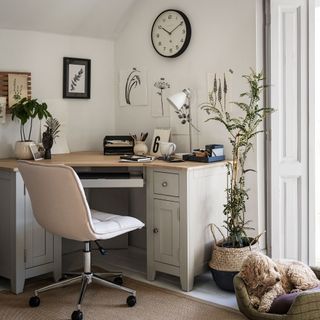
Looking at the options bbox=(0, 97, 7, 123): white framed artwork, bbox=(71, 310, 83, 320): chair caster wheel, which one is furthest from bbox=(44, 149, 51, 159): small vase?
bbox=(71, 310, 83, 320): chair caster wheel

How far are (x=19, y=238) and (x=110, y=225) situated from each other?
2.19ft

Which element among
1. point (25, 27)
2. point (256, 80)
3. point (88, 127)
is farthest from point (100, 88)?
point (256, 80)

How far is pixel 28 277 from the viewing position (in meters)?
3.31

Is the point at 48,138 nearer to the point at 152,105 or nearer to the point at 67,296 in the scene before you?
the point at 152,105

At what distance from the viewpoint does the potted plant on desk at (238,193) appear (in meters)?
3.19

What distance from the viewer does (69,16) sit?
3916mm

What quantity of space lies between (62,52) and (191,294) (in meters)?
2.18

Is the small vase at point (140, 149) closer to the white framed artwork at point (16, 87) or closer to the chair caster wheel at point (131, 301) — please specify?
the white framed artwork at point (16, 87)

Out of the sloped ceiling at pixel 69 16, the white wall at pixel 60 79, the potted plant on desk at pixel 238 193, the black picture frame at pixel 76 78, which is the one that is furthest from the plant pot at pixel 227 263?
the sloped ceiling at pixel 69 16

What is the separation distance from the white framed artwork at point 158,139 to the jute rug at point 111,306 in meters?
1.08

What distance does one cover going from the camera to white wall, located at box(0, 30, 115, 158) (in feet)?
12.4

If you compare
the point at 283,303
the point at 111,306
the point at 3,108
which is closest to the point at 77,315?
the point at 111,306

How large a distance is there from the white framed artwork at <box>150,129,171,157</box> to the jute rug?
42.7 inches

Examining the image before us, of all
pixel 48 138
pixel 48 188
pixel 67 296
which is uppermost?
pixel 48 138
